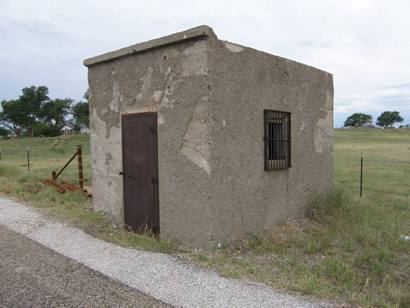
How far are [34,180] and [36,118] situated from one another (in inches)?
2310

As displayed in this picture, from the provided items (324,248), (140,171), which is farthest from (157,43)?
(324,248)

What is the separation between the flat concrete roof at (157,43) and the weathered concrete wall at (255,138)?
0.22 m

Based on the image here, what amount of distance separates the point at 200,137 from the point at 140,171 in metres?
1.48

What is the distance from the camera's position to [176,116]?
5.59 m

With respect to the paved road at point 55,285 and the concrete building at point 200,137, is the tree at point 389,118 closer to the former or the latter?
the concrete building at point 200,137

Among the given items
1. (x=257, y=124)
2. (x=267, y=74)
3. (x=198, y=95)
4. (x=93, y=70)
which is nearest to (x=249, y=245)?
(x=257, y=124)

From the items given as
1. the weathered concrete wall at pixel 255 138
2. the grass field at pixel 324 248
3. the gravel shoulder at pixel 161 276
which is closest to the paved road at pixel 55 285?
the gravel shoulder at pixel 161 276

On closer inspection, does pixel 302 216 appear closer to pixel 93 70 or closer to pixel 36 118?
pixel 93 70

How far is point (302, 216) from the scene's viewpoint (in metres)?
7.37

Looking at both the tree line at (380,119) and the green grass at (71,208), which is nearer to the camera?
the green grass at (71,208)

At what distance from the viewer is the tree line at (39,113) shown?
61.6 meters

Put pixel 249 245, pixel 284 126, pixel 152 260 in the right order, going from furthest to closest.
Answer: pixel 284 126 < pixel 249 245 < pixel 152 260

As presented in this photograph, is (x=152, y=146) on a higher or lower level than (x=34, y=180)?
higher

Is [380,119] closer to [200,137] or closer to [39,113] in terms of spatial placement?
[39,113]
